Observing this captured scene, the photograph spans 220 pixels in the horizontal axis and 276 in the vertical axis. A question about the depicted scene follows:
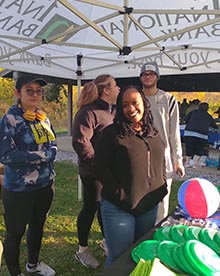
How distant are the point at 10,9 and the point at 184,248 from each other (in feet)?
12.6

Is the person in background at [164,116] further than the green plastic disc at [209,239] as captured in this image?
Yes

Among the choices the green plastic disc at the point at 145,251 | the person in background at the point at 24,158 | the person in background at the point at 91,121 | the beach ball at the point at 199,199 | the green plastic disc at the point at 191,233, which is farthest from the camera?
the person in background at the point at 91,121

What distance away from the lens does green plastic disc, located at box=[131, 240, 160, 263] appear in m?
1.51

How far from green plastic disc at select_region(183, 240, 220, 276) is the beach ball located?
63 cm

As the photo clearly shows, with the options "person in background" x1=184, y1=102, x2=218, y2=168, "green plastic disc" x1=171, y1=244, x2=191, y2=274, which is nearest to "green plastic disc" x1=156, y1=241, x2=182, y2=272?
"green plastic disc" x1=171, y1=244, x2=191, y2=274

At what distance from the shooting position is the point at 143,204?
1976mm

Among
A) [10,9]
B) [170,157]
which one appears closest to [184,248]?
[170,157]

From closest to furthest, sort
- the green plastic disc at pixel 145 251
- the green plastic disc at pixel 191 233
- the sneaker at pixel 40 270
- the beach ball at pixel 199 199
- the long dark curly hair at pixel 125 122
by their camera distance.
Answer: the green plastic disc at pixel 145 251, the green plastic disc at pixel 191 233, the long dark curly hair at pixel 125 122, the beach ball at pixel 199 199, the sneaker at pixel 40 270

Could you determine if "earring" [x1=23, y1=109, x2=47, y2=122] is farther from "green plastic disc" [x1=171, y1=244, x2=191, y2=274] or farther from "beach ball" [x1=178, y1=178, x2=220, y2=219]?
"green plastic disc" [x1=171, y1=244, x2=191, y2=274]

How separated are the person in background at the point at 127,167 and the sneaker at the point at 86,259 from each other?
96 centimetres

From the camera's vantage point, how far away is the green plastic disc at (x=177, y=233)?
5.33ft

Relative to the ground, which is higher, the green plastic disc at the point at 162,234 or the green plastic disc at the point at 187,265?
the green plastic disc at the point at 187,265

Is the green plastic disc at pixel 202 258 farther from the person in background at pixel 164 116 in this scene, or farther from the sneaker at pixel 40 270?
the sneaker at pixel 40 270

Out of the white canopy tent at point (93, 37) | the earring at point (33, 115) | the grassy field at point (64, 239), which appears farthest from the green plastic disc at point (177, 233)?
the white canopy tent at point (93, 37)
